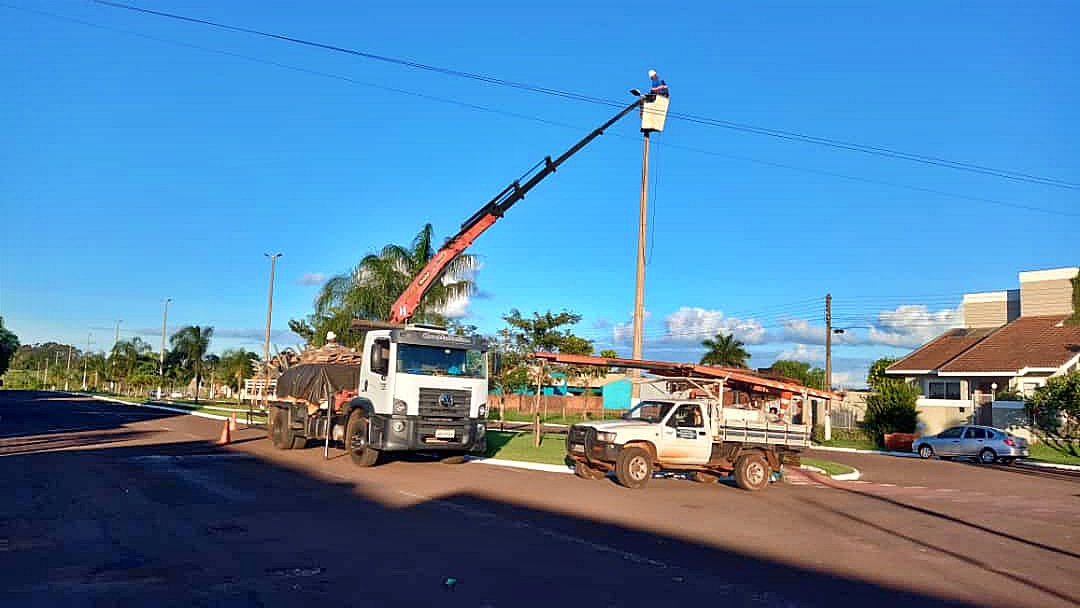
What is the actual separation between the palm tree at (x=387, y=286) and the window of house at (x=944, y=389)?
2510 centimetres

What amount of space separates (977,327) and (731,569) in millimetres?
46947

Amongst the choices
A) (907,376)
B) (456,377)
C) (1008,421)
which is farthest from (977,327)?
(456,377)

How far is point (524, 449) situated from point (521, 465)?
414cm

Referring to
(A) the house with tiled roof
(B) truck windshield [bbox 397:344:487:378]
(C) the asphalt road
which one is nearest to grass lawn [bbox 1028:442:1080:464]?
(A) the house with tiled roof

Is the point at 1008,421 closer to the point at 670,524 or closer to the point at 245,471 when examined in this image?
the point at 670,524

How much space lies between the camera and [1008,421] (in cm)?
3522

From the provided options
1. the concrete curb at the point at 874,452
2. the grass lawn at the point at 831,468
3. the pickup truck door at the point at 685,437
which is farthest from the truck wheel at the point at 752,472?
the concrete curb at the point at 874,452

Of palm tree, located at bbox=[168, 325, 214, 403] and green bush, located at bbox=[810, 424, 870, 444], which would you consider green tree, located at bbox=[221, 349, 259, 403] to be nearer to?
palm tree, located at bbox=[168, 325, 214, 403]

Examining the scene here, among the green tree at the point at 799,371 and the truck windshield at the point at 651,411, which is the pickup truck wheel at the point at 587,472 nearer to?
the truck windshield at the point at 651,411

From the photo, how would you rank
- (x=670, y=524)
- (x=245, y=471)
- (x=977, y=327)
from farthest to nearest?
(x=977, y=327)
(x=245, y=471)
(x=670, y=524)

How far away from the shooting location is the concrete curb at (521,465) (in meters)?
20.4

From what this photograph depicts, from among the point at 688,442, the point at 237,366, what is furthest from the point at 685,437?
the point at 237,366

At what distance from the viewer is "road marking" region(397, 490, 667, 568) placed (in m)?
9.59

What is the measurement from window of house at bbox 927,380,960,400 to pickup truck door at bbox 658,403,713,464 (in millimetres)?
30184
